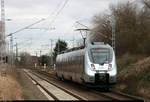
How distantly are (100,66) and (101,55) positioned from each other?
1.00m

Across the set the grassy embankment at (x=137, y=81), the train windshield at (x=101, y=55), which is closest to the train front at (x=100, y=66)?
the train windshield at (x=101, y=55)

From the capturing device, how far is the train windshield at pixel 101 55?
34.0m

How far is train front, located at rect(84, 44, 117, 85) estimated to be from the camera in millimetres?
33344

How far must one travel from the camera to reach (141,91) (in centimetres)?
3062

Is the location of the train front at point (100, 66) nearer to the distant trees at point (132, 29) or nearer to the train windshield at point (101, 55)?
the train windshield at point (101, 55)

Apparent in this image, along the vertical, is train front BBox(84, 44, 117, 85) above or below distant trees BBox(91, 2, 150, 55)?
below

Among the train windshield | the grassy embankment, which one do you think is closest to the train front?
the train windshield

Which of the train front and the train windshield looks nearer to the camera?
the train front

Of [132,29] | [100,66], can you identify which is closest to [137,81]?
[100,66]

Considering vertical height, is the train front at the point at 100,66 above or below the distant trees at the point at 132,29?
below

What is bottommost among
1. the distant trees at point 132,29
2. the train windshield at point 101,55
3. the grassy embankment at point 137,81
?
the grassy embankment at point 137,81

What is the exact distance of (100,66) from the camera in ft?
111

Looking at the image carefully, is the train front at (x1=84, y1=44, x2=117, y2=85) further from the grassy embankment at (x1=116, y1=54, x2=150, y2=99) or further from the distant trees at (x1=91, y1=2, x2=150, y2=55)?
the distant trees at (x1=91, y1=2, x2=150, y2=55)

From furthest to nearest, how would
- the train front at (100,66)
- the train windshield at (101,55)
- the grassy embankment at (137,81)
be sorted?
the train windshield at (101,55), the train front at (100,66), the grassy embankment at (137,81)
